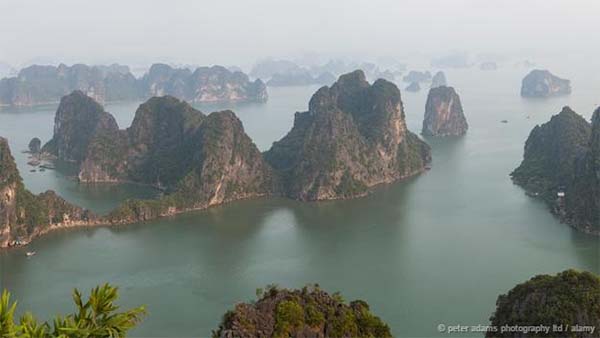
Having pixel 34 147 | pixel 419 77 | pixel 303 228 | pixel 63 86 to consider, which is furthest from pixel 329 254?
pixel 419 77

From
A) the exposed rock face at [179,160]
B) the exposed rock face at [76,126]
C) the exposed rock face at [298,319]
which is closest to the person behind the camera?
the exposed rock face at [298,319]

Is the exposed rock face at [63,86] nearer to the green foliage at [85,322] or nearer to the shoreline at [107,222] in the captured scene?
the shoreline at [107,222]

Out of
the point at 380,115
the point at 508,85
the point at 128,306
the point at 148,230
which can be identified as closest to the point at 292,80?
the point at 508,85

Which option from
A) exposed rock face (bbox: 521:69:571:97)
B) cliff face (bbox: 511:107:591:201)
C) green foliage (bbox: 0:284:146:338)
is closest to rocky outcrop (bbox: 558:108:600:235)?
cliff face (bbox: 511:107:591:201)

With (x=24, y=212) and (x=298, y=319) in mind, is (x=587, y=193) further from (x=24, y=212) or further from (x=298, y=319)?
(x=24, y=212)

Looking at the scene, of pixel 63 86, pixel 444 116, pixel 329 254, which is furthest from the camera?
pixel 63 86

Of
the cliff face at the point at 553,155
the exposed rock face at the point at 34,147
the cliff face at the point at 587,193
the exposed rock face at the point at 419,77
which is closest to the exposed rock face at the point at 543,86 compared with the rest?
the exposed rock face at the point at 419,77
